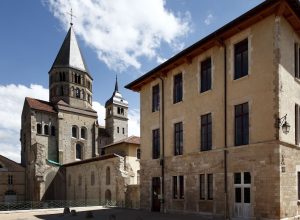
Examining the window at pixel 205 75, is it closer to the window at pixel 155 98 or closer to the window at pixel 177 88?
the window at pixel 177 88

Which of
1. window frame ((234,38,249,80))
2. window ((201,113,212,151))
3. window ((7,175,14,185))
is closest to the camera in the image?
window frame ((234,38,249,80))

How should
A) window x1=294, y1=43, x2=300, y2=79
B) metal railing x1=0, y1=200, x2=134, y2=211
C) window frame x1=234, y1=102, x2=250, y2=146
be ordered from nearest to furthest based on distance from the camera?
window frame x1=234, y1=102, x2=250, y2=146 < window x1=294, y1=43, x2=300, y2=79 < metal railing x1=0, y1=200, x2=134, y2=211

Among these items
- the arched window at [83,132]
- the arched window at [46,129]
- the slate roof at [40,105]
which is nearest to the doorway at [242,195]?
the arched window at [46,129]

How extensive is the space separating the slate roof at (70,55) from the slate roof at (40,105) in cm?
740

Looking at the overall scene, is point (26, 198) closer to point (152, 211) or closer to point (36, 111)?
point (36, 111)

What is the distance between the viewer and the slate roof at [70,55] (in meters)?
56.3

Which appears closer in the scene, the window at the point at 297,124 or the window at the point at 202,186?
the window at the point at 297,124

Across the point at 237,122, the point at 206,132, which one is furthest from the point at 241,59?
the point at 206,132

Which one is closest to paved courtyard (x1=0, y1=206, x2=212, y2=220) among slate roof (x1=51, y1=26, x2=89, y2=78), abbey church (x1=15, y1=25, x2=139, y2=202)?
abbey church (x1=15, y1=25, x2=139, y2=202)

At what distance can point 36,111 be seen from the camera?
162ft

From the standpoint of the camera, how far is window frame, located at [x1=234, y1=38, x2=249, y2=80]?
1456cm

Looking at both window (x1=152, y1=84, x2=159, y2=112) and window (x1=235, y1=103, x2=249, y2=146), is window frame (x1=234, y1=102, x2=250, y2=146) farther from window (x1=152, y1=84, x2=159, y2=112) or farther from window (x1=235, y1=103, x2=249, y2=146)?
window (x1=152, y1=84, x2=159, y2=112)

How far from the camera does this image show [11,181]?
46.6 meters

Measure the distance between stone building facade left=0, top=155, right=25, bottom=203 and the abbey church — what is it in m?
0.93
